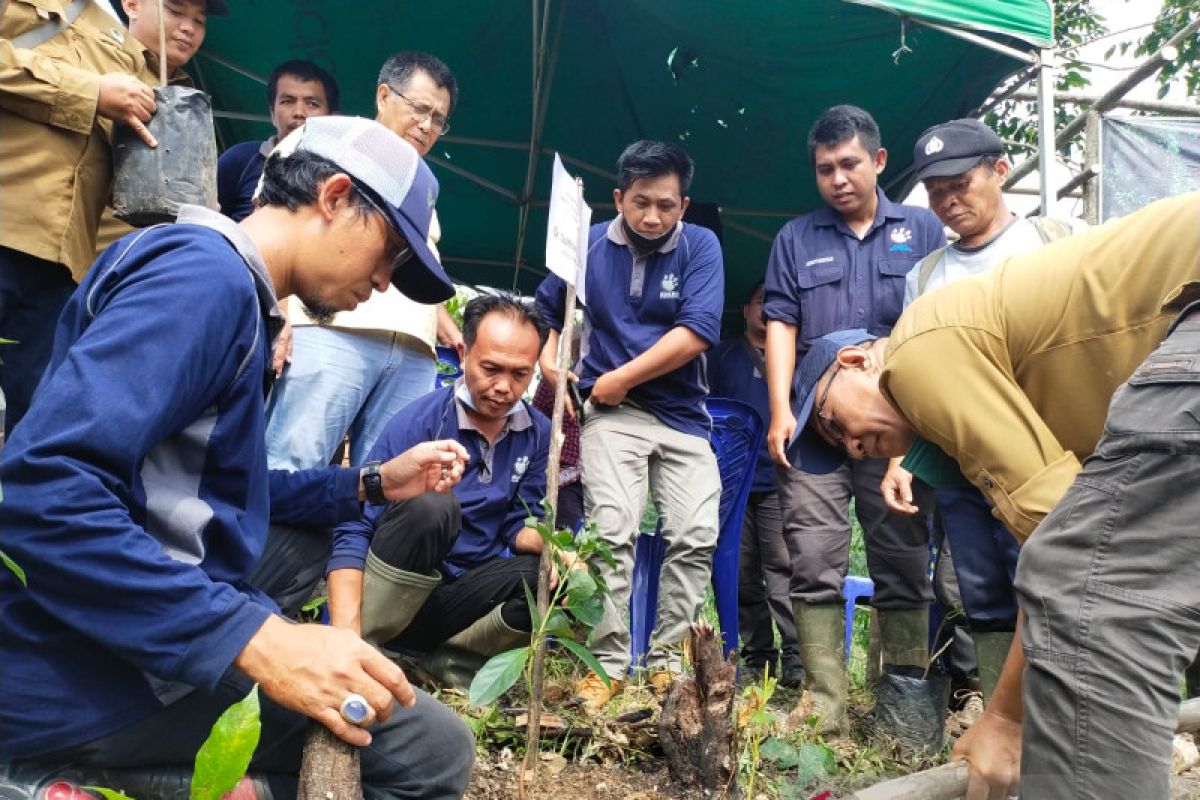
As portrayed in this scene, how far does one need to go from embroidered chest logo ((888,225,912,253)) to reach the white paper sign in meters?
1.42

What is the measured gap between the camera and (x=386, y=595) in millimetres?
3205

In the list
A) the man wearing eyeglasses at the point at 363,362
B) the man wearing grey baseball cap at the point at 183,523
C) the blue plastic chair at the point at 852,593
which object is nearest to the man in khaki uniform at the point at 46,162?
the man wearing eyeglasses at the point at 363,362

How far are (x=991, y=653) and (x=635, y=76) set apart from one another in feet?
13.2

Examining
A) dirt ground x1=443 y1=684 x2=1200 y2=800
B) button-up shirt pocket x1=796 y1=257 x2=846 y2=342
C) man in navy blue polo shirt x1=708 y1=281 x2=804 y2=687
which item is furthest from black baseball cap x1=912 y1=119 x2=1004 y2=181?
dirt ground x1=443 y1=684 x2=1200 y2=800

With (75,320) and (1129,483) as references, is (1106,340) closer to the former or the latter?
(1129,483)

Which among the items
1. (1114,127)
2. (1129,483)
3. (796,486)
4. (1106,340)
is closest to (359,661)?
(1129,483)

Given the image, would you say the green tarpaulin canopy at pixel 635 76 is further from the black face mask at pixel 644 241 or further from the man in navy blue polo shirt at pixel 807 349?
the black face mask at pixel 644 241

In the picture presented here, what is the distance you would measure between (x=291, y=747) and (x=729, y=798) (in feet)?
4.12

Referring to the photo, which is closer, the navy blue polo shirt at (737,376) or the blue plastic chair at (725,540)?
the blue plastic chair at (725,540)

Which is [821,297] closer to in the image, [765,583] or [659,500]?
[659,500]

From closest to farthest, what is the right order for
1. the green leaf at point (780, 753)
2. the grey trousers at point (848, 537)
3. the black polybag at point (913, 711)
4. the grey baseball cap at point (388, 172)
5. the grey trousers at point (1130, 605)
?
the grey trousers at point (1130, 605) → the grey baseball cap at point (388, 172) → the green leaf at point (780, 753) → the black polybag at point (913, 711) → the grey trousers at point (848, 537)

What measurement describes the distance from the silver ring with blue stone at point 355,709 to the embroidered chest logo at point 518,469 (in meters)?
2.18

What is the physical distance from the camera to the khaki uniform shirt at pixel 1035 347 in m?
1.96

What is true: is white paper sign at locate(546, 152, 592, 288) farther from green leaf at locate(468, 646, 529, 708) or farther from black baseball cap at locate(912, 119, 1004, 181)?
black baseball cap at locate(912, 119, 1004, 181)
